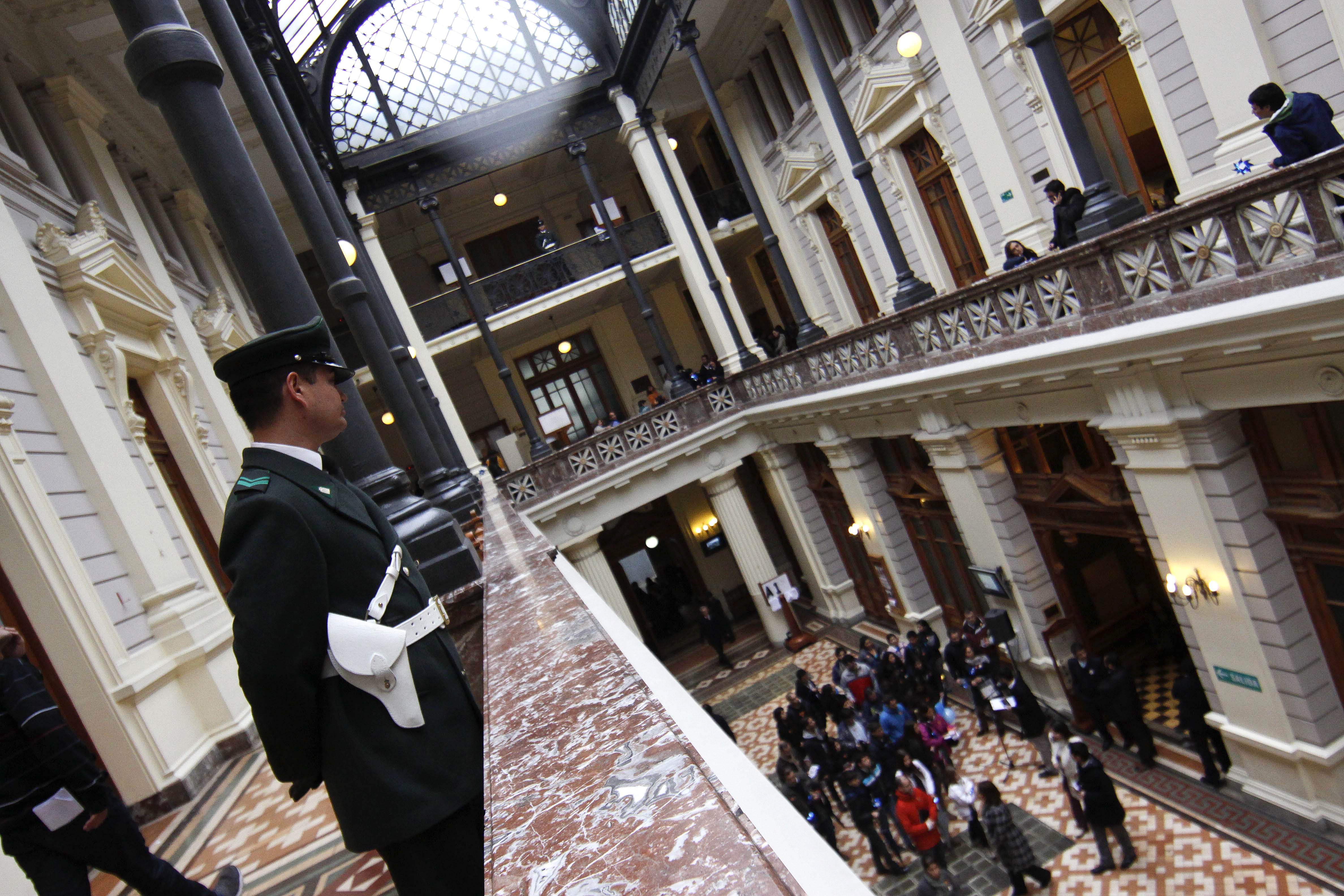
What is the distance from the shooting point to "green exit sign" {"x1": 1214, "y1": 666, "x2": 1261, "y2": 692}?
25.7ft

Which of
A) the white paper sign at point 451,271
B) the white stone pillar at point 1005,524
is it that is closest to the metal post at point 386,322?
the white paper sign at point 451,271

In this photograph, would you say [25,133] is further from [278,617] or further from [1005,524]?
[1005,524]

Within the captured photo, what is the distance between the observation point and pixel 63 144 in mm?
9781

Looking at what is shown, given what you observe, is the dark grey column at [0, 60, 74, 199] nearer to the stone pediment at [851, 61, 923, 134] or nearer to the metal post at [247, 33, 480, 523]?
the metal post at [247, 33, 480, 523]

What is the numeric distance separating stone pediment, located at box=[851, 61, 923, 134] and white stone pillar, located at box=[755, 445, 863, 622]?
6.80 metres

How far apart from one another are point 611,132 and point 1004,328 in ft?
51.2

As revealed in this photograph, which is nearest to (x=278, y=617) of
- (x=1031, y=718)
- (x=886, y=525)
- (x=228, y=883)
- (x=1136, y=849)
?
(x=228, y=883)

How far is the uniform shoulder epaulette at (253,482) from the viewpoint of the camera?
1882 mm

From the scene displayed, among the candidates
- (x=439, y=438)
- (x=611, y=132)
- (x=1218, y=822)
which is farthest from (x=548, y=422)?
(x=1218, y=822)

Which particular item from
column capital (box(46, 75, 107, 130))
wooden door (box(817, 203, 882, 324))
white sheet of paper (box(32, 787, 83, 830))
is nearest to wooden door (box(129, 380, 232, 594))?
column capital (box(46, 75, 107, 130))

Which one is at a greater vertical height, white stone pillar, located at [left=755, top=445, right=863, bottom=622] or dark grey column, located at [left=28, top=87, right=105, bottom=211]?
dark grey column, located at [left=28, top=87, right=105, bottom=211]

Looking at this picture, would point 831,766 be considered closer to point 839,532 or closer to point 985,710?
point 985,710

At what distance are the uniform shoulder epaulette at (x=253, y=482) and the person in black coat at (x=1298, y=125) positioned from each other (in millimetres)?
7060

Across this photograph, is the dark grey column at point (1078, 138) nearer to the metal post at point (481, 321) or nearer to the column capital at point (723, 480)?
the column capital at point (723, 480)
